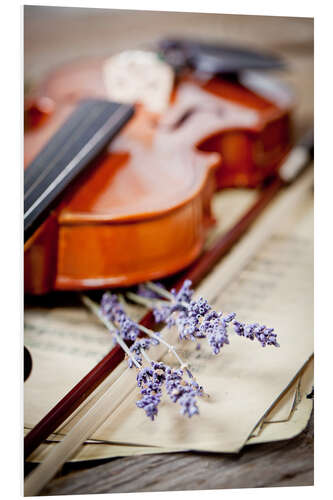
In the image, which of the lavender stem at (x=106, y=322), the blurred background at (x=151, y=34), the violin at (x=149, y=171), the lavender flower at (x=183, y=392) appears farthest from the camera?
the blurred background at (x=151, y=34)

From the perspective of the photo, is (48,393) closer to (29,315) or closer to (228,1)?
(29,315)

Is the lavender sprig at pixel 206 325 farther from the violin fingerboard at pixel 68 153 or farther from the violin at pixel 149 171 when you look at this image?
the violin fingerboard at pixel 68 153

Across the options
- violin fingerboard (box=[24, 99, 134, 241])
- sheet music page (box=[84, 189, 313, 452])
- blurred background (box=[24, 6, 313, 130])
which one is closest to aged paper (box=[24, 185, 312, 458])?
sheet music page (box=[84, 189, 313, 452])

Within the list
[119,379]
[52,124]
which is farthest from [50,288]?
[52,124]

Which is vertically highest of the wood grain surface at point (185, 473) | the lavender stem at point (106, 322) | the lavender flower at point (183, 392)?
the lavender stem at point (106, 322)

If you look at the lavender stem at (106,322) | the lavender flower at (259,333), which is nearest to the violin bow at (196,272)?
the lavender stem at (106,322)

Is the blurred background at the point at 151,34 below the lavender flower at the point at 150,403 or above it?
above
